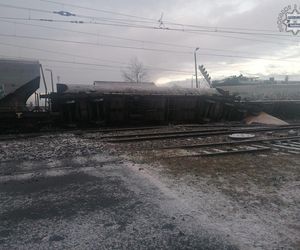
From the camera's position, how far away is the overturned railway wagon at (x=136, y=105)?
17.8 metres

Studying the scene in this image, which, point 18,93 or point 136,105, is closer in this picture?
point 18,93

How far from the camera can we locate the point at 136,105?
19.4 metres

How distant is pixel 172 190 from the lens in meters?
6.18

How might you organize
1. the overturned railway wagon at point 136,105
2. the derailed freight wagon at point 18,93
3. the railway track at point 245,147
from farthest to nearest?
the overturned railway wagon at point 136,105 → the derailed freight wagon at point 18,93 → the railway track at point 245,147

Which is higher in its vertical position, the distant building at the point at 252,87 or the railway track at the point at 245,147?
the distant building at the point at 252,87

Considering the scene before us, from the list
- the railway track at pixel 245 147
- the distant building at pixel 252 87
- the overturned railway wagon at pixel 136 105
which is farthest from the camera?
the distant building at pixel 252 87

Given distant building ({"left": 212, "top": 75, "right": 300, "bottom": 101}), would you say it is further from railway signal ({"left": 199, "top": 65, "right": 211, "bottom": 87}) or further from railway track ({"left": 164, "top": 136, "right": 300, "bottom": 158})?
railway track ({"left": 164, "top": 136, "right": 300, "bottom": 158})

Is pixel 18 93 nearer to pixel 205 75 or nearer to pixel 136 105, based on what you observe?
pixel 136 105

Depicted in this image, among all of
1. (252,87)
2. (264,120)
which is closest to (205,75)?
(252,87)

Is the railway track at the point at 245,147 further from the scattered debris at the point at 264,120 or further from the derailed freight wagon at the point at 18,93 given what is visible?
the derailed freight wagon at the point at 18,93

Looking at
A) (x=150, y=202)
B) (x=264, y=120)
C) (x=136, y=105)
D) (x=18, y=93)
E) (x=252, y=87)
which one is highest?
(x=252, y=87)

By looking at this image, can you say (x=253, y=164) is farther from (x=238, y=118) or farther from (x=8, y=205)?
(x=238, y=118)

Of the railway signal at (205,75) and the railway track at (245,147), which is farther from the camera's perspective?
the railway signal at (205,75)

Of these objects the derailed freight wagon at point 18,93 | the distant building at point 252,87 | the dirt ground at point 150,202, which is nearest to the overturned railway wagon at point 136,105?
the derailed freight wagon at point 18,93
